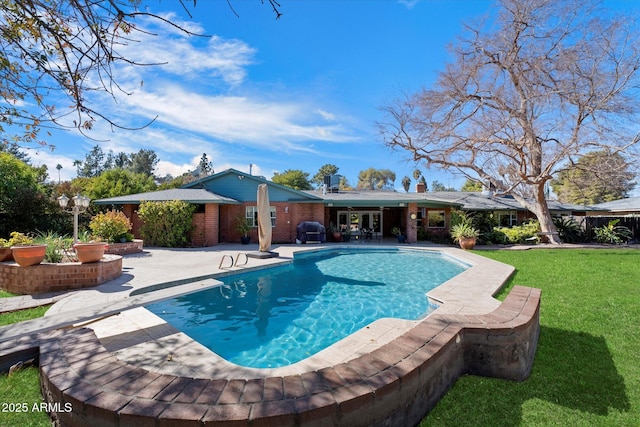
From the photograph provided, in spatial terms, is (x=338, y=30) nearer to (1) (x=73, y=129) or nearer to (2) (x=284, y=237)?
(1) (x=73, y=129)

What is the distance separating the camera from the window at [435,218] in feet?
72.3

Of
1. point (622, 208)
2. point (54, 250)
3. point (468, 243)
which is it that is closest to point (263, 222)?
point (54, 250)

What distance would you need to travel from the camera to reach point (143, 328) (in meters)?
4.51

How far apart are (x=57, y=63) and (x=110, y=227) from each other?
11134 mm

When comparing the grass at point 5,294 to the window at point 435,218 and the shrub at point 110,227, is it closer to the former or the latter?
the shrub at point 110,227

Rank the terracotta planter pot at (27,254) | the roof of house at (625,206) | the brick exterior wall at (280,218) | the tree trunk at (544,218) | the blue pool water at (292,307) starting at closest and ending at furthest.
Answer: the blue pool water at (292,307) → the terracotta planter pot at (27,254) → the tree trunk at (544,218) → the brick exterior wall at (280,218) → the roof of house at (625,206)

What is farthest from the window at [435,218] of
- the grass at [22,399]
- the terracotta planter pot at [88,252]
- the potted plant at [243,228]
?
the grass at [22,399]

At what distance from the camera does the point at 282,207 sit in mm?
19828

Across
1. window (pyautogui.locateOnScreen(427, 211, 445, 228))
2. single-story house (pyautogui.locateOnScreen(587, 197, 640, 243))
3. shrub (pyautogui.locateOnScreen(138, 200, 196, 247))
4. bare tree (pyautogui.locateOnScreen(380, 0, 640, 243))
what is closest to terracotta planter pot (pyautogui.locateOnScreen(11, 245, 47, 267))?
shrub (pyautogui.locateOnScreen(138, 200, 196, 247))

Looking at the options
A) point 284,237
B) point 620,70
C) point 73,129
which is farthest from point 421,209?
point 73,129

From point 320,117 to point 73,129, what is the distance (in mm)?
20172

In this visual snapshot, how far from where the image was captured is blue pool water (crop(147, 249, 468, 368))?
482 centimetres

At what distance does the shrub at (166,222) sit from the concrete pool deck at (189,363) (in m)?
9.84

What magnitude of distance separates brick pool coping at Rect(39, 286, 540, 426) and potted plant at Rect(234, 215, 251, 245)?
1525 cm
